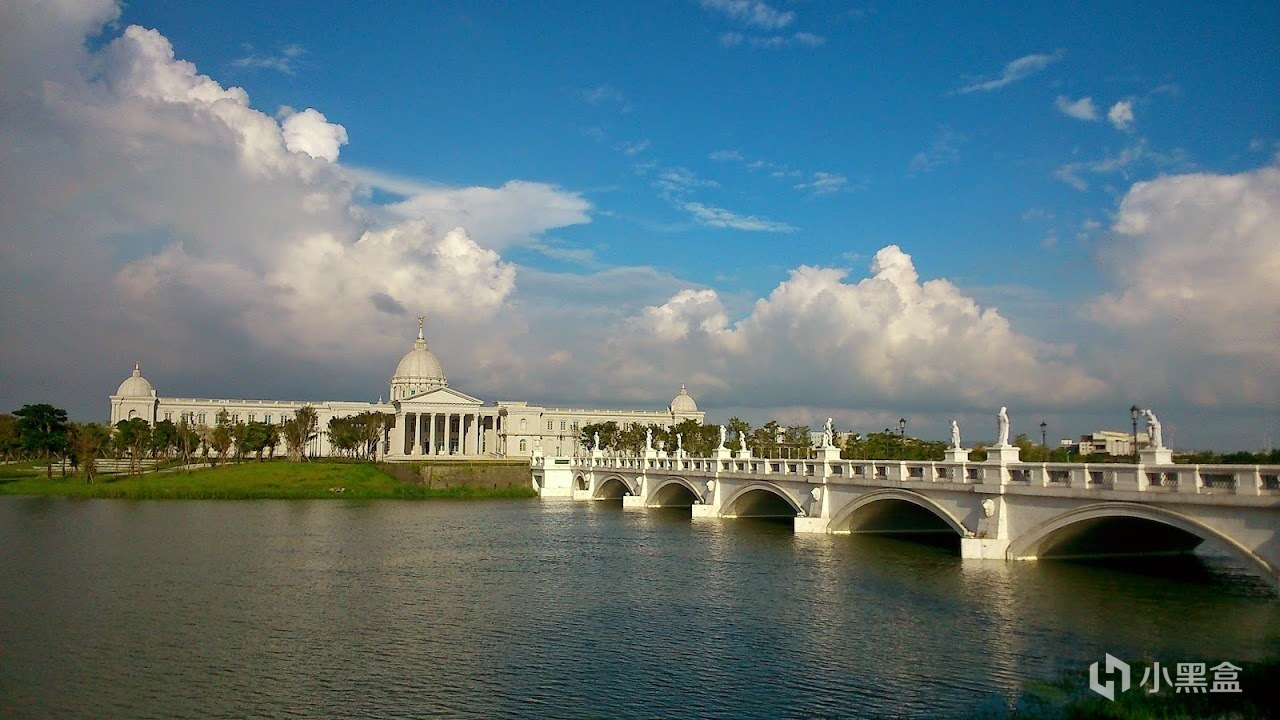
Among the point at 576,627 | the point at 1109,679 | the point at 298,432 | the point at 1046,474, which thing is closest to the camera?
the point at 1109,679

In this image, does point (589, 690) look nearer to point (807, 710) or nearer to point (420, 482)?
point (807, 710)

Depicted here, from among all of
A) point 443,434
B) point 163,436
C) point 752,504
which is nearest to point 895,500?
point 752,504

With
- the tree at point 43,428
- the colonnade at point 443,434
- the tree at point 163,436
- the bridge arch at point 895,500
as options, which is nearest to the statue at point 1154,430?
the bridge arch at point 895,500

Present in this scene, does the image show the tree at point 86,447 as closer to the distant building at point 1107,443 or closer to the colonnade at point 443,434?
the colonnade at point 443,434

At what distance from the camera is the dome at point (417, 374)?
6526 inches

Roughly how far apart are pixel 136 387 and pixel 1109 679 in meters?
171

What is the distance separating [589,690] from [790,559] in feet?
74.8

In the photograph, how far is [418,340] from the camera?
565ft

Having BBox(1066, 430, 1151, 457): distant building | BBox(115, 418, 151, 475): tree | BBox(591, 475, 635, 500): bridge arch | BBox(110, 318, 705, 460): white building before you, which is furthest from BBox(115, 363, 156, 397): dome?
BBox(1066, 430, 1151, 457): distant building

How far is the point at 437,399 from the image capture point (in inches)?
5955

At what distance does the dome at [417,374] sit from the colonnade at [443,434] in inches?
278

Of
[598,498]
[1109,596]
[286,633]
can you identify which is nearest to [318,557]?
[286,633]

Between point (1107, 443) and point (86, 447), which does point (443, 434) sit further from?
point (1107, 443)

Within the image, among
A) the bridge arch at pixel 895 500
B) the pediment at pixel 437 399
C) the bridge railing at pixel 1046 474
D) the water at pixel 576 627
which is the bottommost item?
the water at pixel 576 627
